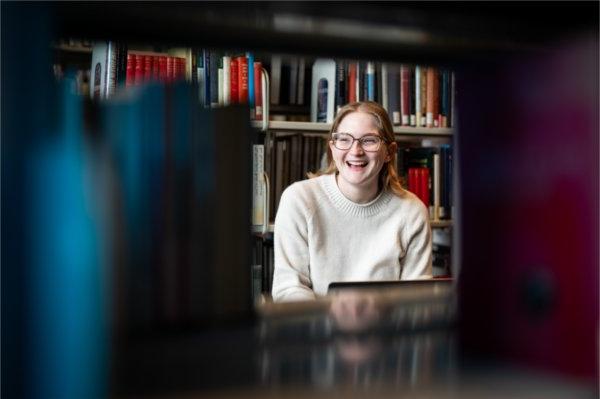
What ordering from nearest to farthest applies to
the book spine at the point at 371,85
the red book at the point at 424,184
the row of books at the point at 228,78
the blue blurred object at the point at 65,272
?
the blue blurred object at the point at 65,272, the row of books at the point at 228,78, the book spine at the point at 371,85, the red book at the point at 424,184

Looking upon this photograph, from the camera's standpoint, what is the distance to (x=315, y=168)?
2504mm

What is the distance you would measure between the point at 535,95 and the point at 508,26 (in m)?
0.06

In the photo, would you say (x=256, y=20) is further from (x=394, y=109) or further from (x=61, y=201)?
(x=394, y=109)

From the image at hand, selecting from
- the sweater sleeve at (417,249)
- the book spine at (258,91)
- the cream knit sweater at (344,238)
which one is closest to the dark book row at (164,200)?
the cream knit sweater at (344,238)

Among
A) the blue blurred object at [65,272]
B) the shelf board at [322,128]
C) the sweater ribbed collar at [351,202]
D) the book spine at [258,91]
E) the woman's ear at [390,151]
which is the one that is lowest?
the blue blurred object at [65,272]

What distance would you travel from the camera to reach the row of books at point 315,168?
2.34 m

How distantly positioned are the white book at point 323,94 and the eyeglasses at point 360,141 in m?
0.58

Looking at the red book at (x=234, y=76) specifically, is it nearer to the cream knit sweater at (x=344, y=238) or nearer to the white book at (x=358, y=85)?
the white book at (x=358, y=85)

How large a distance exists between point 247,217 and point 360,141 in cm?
150

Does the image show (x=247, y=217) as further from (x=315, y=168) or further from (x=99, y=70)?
(x=315, y=168)

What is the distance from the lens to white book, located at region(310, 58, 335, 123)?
247 cm

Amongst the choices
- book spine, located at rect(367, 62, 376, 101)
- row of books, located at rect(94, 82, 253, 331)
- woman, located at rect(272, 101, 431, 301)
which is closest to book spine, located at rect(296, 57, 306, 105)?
book spine, located at rect(367, 62, 376, 101)

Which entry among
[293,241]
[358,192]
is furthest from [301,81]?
[293,241]

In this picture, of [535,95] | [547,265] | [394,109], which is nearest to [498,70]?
[535,95]
